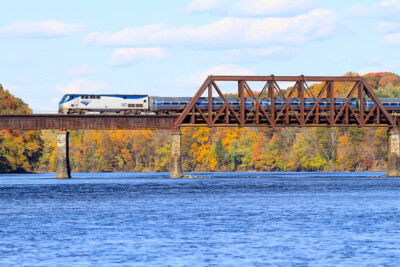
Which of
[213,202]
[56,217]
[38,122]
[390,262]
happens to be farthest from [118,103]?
[390,262]

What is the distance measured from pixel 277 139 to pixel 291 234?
6177 inches

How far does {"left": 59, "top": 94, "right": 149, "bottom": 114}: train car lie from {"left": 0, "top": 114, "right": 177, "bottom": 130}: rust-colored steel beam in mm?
2259

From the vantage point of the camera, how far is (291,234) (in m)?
42.4

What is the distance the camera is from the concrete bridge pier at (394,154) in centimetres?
12275

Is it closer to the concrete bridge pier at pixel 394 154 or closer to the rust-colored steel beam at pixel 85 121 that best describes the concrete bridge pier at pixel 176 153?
the rust-colored steel beam at pixel 85 121

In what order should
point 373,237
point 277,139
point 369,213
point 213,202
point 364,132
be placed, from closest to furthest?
point 373,237 → point 369,213 → point 213,202 → point 364,132 → point 277,139

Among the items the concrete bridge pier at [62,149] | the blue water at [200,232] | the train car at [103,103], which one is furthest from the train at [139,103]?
the blue water at [200,232]

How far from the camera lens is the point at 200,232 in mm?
43625

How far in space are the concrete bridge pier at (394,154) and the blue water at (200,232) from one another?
52908 mm

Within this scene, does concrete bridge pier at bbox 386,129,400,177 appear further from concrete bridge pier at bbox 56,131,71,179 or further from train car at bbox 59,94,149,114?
concrete bridge pier at bbox 56,131,71,179

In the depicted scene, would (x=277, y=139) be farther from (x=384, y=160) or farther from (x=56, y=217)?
(x=56, y=217)

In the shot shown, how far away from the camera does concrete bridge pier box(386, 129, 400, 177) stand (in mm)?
122750

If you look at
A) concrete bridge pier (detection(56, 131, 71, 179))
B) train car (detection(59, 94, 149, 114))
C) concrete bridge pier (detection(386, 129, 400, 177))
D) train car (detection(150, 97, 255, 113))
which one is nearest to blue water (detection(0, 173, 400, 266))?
concrete bridge pier (detection(56, 131, 71, 179))

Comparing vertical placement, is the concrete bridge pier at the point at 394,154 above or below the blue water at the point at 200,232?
above
